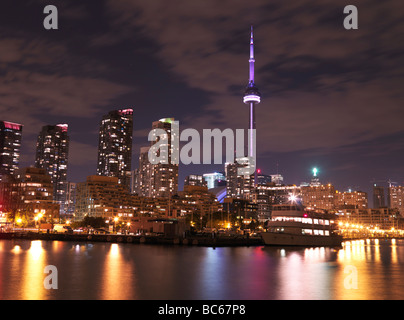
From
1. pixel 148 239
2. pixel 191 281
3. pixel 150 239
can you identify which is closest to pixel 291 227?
pixel 150 239

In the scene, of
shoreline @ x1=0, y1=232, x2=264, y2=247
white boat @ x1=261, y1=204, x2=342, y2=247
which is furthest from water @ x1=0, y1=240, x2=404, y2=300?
shoreline @ x1=0, y1=232, x2=264, y2=247

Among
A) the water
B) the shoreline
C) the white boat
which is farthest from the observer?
the shoreline

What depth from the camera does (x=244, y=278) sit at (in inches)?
1832

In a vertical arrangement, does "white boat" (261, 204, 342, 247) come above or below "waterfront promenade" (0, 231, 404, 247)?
above

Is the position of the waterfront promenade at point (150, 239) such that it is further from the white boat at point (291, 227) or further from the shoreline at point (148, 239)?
the white boat at point (291, 227)

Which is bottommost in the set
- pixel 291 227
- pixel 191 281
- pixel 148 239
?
pixel 191 281

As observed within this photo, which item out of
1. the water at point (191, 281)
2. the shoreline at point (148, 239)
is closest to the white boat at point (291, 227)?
the shoreline at point (148, 239)

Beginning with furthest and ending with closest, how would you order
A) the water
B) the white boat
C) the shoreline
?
the shoreline → the white boat → the water

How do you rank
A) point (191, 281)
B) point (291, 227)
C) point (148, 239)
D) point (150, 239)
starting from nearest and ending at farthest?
1. point (191, 281)
2. point (291, 227)
3. point (150, 239)
4. point (148, 239)

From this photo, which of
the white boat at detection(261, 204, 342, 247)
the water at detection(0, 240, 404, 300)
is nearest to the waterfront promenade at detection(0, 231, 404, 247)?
the white boat at detection(261, 204, 342, 247)

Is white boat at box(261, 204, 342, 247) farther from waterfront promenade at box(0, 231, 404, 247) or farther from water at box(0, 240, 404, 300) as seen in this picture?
water at box(0, 240, 404, 300)

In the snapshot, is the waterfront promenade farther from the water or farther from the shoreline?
the water

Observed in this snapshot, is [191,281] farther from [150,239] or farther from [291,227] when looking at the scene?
[150,239]

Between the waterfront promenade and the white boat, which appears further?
the waterfront promenade
